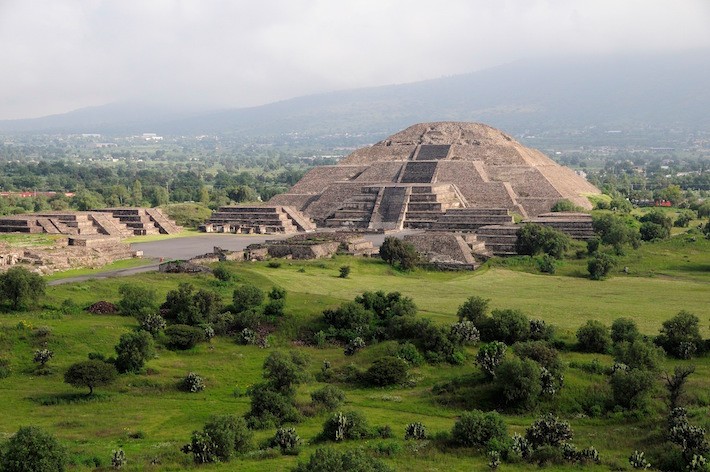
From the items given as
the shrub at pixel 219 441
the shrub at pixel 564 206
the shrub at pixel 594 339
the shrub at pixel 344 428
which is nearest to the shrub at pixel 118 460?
the shrub at pixel 219 441

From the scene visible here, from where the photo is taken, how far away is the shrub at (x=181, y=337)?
3581 cm

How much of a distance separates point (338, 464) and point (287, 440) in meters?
5.23

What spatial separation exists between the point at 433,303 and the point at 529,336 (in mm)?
8372

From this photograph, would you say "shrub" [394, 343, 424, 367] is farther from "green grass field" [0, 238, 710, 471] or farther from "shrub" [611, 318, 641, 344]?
"shrub" [611, 318, 641, 344]

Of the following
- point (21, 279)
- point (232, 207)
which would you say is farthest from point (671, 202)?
point (21, 279)

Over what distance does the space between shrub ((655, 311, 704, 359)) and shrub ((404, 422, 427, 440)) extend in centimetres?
1243

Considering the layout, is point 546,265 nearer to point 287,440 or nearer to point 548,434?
point 548,434

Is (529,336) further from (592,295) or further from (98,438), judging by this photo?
(98,438)

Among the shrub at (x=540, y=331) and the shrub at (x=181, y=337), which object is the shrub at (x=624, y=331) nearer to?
the shrub at (x=540, y=331)

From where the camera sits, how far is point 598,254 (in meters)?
54.2

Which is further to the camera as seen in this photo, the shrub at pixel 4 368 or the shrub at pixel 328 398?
the shrub at pixel 4 368

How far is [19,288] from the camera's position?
125 feet

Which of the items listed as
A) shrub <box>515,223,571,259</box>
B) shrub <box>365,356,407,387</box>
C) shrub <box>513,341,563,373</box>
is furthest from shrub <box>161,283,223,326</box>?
shrub <box>515,223,571,259</box>

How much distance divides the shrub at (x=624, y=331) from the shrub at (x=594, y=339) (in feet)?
1.07
